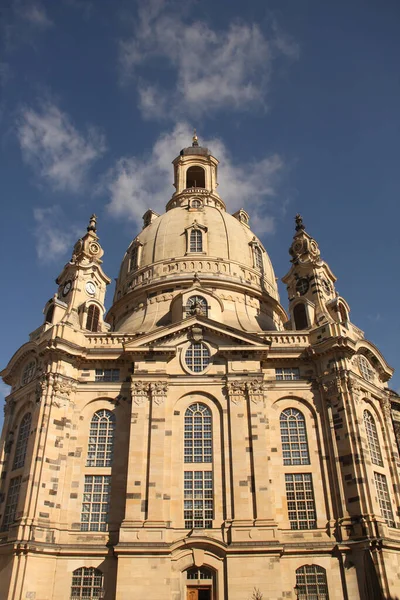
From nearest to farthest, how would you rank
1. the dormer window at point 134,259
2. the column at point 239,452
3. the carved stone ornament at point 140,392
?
the column at point 239,452 < the carved stone ornament at point 140,392 < the dormer window at point 134,259

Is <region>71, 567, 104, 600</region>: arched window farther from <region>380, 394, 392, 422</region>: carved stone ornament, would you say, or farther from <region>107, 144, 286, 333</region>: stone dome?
<region>380, 394, 392, 422</region>: carved stone ornament

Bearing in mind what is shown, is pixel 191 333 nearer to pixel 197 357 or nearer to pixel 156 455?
pixel 197 357

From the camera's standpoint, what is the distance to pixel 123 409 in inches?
1431

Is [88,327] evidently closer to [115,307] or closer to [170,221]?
[115,307]

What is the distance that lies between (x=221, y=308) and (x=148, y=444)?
509 inches

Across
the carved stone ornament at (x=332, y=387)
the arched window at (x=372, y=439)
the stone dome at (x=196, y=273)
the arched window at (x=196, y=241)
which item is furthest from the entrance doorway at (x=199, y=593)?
the arched window at (x=196, y=241)

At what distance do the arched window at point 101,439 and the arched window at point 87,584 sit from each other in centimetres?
629

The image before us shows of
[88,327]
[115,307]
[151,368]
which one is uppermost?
[115,307]

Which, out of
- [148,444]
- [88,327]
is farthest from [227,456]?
[88,327]

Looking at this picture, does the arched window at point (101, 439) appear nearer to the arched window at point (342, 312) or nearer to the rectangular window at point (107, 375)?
the rectangular window at point (107, 375)

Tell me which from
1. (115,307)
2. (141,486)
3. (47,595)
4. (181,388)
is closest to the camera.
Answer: (47,595)

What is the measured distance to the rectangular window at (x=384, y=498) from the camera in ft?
110

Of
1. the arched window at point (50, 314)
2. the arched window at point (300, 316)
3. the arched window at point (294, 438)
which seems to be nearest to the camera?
the arched window at point (294, 438)

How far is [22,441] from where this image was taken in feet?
119
